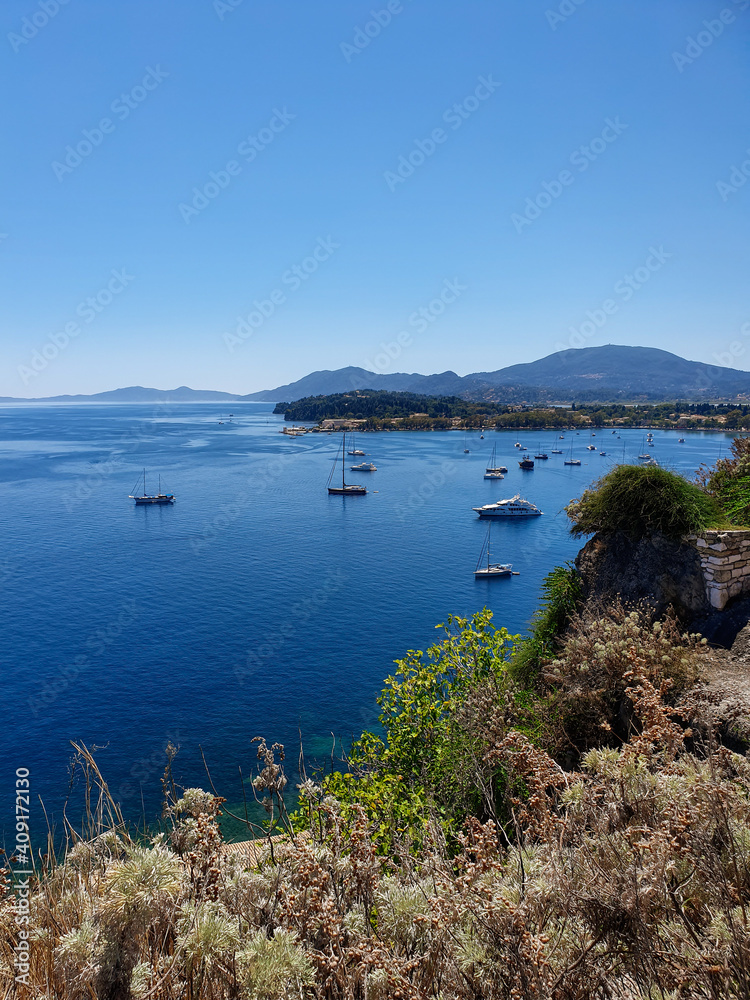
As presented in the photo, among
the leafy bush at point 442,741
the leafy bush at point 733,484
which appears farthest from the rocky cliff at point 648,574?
the leafy bush at point 442,741

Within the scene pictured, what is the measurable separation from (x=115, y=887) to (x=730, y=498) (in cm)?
1379

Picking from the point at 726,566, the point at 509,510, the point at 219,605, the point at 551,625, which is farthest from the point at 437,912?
the point at 509,510

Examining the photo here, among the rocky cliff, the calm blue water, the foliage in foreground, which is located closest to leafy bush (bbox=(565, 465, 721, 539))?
the rocky cliff

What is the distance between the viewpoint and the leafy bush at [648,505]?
36.8ft

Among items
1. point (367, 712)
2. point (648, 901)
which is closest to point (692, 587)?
point (648, 901)

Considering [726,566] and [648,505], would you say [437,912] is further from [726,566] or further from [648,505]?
[648,505]

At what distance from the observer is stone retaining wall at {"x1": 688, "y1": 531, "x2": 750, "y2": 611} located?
10.2 m

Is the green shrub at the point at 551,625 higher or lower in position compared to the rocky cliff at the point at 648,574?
lower

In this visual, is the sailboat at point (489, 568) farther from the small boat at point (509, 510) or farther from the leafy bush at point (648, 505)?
the leafy bush at point (648, 505)

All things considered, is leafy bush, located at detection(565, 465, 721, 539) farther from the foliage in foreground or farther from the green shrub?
the foliage in foreground

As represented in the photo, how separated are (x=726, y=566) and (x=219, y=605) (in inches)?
1159

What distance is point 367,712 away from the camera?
23422 mm

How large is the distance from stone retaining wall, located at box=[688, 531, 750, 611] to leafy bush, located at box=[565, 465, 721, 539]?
59 cm

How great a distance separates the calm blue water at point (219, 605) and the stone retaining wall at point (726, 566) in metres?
15.0
